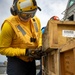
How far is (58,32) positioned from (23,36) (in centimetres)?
68

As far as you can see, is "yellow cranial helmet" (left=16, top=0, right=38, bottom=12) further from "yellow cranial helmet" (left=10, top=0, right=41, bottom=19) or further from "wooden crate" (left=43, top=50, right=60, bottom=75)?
"wooden crate" (left=43, top=50, right=60, bottom=75)

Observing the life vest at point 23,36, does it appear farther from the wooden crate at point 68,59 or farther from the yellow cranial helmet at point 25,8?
the wooden crate at point 68,59

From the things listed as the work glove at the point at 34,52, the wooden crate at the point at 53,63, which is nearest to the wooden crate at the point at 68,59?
the wooden crate at the point at 53,63

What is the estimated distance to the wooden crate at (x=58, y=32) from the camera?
134 inches

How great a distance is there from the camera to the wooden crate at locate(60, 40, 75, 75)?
9.16 feet

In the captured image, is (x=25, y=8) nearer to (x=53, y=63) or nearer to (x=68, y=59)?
(x=53, y=63)

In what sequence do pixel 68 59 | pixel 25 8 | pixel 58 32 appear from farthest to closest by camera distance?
pixel 25 8
pixel 58 32
pixel 68 59

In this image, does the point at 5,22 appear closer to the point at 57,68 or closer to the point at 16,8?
the point at 16,8

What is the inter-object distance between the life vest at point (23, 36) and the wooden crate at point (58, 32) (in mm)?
562

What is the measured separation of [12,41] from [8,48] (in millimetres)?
154

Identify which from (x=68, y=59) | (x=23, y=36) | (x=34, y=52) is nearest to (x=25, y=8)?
(x=23, y=36)

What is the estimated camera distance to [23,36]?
393 cm

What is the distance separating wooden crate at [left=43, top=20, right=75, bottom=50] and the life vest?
562 millimetres

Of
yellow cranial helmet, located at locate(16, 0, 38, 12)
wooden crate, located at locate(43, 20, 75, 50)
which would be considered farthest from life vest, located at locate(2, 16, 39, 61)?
wooden crate, located at locate(43, 20, 75, 50)
